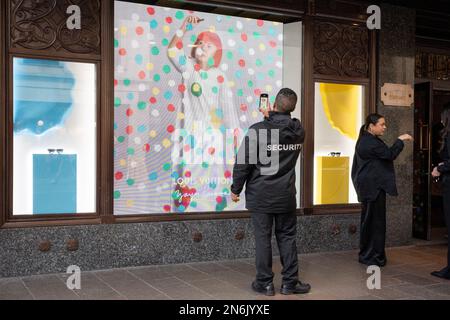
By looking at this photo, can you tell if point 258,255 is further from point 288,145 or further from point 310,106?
point 310,106

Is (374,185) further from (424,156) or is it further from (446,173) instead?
(424,156)

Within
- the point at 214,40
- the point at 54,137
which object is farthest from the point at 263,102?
the point at 54,137

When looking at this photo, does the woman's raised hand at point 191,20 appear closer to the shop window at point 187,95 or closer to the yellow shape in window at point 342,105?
the shop window at point 187,95

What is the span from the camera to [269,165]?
4781 mm

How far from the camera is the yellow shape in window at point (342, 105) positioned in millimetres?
7051

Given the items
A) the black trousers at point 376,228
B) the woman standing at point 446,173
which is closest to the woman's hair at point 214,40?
the black trousers at point 376,228

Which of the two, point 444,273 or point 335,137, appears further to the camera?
point 335,137

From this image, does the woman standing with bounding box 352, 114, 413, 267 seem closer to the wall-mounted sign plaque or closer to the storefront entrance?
the wall-mounted sign plaque

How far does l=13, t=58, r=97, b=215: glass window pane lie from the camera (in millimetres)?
5449

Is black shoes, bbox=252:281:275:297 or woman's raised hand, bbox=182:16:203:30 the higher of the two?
woman's raised hand, bbox=182:16:203:30

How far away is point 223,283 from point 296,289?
0.77m

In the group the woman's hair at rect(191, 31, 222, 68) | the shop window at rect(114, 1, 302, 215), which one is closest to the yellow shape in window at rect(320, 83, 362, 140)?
the shop window at rect(114, 1, 302, 215)

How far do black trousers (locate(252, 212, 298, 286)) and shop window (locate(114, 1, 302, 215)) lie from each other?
162 centimetres

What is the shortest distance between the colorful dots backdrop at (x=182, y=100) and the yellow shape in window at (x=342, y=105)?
0.72 meters
